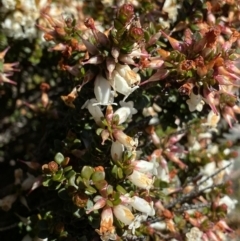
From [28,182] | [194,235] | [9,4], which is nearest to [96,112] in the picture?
[28,182]

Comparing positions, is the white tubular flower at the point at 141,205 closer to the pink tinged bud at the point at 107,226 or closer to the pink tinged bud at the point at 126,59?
the pink tinged bud at the point at 107,226

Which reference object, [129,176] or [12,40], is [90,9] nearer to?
[12,40]

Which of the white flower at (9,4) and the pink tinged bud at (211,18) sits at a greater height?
the pink tinged bud at (211,18)

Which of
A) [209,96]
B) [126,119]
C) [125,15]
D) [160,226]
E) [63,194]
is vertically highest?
[125,15]

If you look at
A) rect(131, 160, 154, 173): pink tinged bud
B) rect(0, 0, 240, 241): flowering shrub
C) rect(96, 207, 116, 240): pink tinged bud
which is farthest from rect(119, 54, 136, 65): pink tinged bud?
rect(96, 207, 116, 240): pink tinged bud

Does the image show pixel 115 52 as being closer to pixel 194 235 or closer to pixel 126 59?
pixel 126 59

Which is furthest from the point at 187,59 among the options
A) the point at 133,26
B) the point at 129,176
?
the point at 129,176

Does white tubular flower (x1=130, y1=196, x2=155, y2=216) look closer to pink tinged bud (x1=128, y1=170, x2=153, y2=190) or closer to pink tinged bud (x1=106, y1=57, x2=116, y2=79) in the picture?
pink tinged bud (x1=128, y1=170, x2=153, y2=190)

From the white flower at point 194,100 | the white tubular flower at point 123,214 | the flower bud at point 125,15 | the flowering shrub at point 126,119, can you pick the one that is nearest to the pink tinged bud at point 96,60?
the flowering shrub at point 126,119
